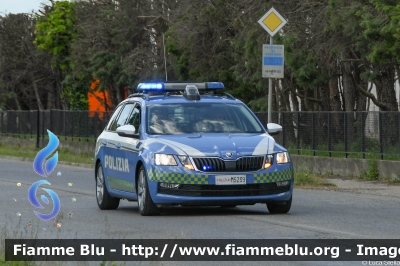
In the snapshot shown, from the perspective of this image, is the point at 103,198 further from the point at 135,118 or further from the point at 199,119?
the point at 199,119

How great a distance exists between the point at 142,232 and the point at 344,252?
3018 mm

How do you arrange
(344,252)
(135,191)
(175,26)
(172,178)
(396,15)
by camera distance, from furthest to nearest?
(175,26) < (396,15) < (135,191) < (172,178) < (344,252)

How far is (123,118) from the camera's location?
17.4 meters

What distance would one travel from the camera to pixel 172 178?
14.8 m

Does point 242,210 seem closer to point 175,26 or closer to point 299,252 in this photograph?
point 299,252

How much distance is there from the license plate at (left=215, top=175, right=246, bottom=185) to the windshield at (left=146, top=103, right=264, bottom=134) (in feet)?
3.92

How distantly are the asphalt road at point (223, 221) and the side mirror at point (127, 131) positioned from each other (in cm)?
109

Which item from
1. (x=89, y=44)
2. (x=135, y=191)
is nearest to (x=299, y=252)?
(x=135, y=191)

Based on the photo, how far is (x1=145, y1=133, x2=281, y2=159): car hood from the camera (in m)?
14.8

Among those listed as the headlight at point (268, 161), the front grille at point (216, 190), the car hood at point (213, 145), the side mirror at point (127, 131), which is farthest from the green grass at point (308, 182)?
the front grille at point (216, 190)

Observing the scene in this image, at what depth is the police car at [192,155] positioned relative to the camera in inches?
582

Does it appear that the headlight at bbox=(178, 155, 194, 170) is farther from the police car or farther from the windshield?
the windshield

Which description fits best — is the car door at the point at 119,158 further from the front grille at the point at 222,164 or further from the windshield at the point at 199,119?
the front grille at the point at 222,164

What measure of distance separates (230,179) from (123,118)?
10.3 feet
